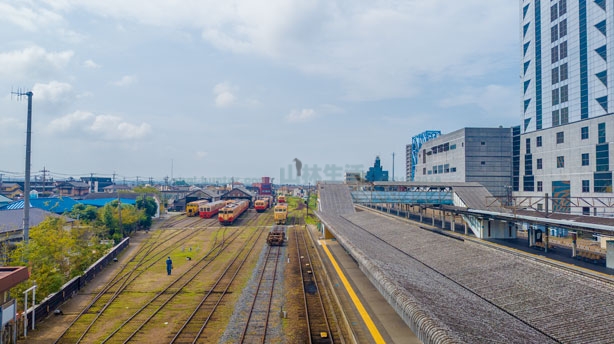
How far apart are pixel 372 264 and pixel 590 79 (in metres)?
37.8

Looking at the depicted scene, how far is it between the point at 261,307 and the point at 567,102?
4119 cm

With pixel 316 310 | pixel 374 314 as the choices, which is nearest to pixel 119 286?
pixel 316 310

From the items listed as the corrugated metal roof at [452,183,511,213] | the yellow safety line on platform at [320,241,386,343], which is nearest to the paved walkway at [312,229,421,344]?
the yellow safety line on platform at [320,241,386,343]

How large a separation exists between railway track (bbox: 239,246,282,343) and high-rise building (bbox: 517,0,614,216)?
82.4 feet

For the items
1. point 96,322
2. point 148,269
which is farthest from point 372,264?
point 148,269

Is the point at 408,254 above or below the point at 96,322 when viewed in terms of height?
above

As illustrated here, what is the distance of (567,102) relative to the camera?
3919 cm

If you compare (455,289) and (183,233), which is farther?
(183,233)

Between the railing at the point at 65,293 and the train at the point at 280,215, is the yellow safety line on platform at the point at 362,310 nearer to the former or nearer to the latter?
the railing at the point at 65,293

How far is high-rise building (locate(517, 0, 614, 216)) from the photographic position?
114 feet

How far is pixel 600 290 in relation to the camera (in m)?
9.57

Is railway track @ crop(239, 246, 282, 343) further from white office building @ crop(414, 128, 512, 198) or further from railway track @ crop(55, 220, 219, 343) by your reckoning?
white office building @ crop(414, 128, 512, 198)

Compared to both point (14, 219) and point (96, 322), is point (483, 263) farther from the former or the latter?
point (14, 219)

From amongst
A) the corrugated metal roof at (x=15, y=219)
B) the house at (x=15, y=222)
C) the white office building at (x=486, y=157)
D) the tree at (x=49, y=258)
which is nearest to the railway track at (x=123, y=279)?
the tree at (x=49, y=258)
